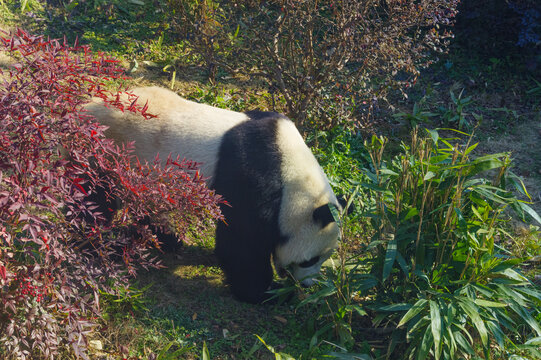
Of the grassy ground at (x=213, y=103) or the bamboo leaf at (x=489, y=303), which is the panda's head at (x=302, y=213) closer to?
the grassy ground at (x=213, y=103)

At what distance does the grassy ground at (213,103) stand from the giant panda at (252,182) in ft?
1.17

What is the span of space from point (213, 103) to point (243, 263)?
2672 millimetres

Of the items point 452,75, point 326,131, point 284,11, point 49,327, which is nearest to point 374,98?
point 326,131

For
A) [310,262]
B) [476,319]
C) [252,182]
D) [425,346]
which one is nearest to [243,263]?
[310,262]

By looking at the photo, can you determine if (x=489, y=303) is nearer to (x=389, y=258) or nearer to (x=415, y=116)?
(x=389, y=258)

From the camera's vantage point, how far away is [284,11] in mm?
5254

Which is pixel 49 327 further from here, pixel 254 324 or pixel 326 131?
pixel 326 131

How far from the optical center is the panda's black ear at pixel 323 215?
386 cm

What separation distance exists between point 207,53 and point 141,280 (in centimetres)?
282

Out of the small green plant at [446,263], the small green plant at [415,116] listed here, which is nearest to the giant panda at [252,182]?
the small green plant at [446,263]

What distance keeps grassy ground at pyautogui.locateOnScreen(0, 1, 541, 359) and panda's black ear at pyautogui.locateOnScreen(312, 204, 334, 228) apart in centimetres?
75

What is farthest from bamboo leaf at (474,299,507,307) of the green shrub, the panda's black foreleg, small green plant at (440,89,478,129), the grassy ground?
small green plant at (440,89,478,129)

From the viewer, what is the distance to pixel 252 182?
3.87m

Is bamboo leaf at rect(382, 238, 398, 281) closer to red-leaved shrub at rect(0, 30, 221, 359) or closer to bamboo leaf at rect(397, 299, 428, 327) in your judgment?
bamboo leaf at rect(397, 299, 428, 327)
